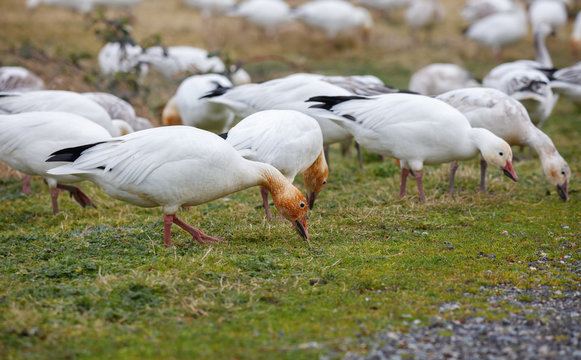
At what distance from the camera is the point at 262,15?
15.9 m

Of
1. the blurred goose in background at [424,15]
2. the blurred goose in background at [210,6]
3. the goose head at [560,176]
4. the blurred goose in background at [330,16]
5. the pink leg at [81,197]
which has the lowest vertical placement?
the pink leg at [81,197]

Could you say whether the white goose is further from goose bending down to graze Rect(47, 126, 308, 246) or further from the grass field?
goose bending down to graze Rect(47, 126, 308, 246)

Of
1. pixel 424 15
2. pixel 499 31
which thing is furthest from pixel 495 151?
pixel 424 15

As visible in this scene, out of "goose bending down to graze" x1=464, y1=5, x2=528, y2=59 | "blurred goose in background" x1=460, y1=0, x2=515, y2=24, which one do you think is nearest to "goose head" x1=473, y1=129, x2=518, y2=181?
"goose bending down to graze" x1=464, y1=5, x2=528, y2=59

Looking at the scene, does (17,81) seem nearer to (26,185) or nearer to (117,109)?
(117,109)

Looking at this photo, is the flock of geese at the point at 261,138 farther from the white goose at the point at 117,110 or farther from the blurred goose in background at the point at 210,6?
the blurred goose in background at the point at 210,6

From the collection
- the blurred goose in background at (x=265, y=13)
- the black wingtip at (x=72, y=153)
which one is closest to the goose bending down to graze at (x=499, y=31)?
the blurred goose in background at (x=265, y=13)

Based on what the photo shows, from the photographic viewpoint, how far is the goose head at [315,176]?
21.0 ft

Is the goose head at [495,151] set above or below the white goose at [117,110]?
above

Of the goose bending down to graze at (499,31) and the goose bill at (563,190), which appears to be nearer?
the goose bill at (563,190)

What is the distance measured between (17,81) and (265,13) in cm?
747

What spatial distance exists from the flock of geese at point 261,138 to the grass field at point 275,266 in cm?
32

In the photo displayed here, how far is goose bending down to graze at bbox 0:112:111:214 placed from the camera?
5.89m

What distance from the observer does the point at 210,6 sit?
16172 mm
